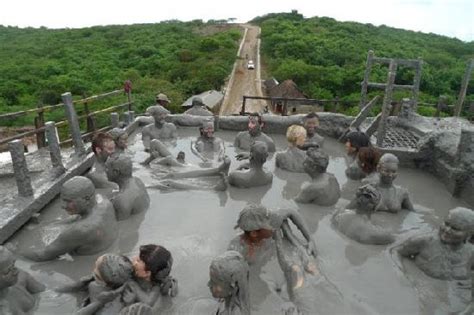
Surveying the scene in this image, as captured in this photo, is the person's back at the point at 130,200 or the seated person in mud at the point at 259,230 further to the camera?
the person's back at the point at 130,200

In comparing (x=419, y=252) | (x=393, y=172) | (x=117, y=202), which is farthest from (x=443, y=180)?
(x=117, y=202)

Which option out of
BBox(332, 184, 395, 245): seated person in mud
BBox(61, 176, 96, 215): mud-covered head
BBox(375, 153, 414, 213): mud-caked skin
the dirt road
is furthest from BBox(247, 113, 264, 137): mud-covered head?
the dirt road

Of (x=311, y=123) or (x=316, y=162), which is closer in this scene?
(x=316, y=162)

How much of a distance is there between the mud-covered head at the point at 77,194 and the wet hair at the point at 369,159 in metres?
3.92

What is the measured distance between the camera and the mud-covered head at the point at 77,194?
4051 millimetres

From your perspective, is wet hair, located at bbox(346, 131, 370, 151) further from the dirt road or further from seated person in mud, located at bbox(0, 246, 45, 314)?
the dirt road

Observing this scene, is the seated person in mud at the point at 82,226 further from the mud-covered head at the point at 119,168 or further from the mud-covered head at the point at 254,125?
the mud-covered head at the point at 254,125

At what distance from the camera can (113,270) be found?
323 cm

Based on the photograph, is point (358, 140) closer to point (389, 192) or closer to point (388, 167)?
point (389, 192)

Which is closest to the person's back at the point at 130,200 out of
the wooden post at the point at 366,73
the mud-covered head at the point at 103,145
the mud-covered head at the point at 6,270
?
the mud-covered head at the point at 103,145

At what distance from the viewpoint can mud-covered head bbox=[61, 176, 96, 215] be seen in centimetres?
405

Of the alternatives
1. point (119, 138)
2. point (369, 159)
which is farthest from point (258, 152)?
point (119, 138)

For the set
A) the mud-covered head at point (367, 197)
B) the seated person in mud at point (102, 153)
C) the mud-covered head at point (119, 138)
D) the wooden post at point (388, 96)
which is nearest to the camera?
the mud-covered head at point (367, 197)

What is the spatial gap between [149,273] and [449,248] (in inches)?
119
